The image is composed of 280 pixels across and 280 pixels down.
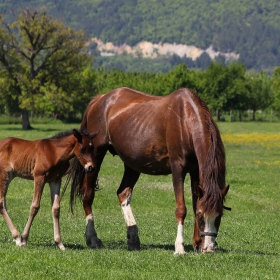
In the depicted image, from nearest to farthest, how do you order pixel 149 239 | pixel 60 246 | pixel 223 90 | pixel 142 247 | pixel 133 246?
pixel 60 246, pixel 133 246, pixel 142 247, pixel 149 239, pixel 223 90

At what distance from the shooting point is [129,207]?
13.2 metres

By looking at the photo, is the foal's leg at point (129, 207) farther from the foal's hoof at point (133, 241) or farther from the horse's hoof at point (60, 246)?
the horse's hoof at point (60, 246)

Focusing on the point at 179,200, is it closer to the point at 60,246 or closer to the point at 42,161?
the point at 60,246

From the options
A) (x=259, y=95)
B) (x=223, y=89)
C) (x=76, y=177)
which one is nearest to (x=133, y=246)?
(x=76, y=177)

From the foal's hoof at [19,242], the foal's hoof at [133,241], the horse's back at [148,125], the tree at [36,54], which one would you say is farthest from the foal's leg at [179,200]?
the tree at [36,54]

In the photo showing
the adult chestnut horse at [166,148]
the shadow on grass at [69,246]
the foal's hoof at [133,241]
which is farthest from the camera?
the foal's hoof at [133,241]

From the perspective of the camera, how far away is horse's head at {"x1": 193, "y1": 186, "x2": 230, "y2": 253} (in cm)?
1087

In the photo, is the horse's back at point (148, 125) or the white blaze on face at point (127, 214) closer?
the horse's back at point (148, 125)

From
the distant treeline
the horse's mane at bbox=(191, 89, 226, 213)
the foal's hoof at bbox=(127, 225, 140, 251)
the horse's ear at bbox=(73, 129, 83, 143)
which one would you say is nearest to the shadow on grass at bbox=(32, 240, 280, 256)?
the foal's hoof at bbox=(127, 225, 140, 251)

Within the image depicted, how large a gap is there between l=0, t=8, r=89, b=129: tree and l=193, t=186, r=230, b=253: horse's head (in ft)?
203

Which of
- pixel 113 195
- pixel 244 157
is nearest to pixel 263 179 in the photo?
pixel 113 195

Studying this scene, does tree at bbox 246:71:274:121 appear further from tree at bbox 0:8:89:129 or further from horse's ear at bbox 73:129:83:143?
horse's ear at bbox 73:129:83:143

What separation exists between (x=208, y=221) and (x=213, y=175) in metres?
0.75

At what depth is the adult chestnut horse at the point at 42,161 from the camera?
11664mm
